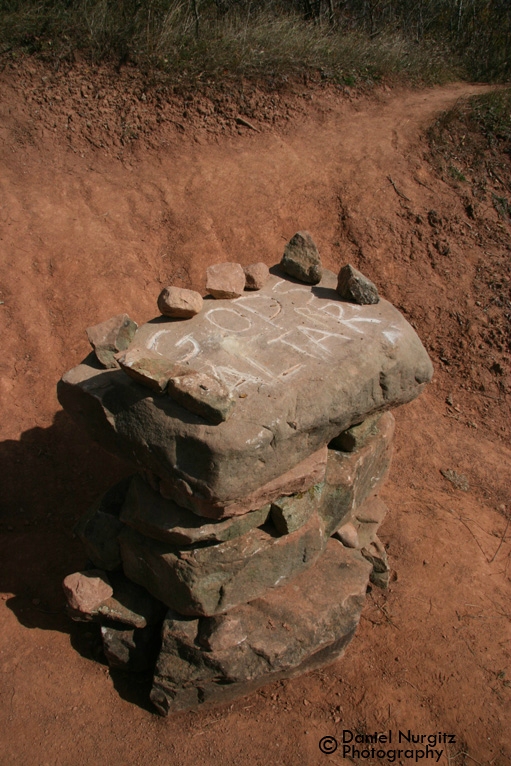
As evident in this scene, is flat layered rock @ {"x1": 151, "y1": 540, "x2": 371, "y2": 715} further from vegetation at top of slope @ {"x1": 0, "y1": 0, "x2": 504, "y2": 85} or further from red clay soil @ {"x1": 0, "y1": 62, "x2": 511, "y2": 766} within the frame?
vegetation at top of slope @ {"x1": 0, "y1": 0, "x2": 504, "y2": 85}

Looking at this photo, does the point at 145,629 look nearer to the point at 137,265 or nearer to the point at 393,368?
the point at 393,368

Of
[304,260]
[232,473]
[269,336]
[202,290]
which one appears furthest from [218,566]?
[202,290]

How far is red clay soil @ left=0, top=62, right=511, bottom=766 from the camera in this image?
3.61 meters

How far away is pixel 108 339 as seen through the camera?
3344 millimetres

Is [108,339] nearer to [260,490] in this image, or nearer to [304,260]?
[260,490]

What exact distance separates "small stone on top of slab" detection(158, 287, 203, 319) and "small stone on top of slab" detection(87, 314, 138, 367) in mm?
302

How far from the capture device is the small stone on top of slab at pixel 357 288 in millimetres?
3924

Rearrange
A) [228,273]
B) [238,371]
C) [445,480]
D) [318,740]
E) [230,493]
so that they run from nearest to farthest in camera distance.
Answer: [230,493] < [238,371] < [318,740] < [228,273] < [445,480]

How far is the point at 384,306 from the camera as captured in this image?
13.2 feet

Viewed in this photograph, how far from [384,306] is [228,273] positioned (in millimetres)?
1012

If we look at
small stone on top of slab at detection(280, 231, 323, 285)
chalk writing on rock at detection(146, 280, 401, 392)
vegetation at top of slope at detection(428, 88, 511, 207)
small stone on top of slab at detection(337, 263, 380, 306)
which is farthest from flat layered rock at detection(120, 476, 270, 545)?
vegetation at top of slope at detection(428, 88, 511, 207)

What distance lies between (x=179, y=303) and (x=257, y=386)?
77 centimetres

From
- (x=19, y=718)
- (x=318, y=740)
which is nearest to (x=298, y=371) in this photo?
(x=318, y=740)

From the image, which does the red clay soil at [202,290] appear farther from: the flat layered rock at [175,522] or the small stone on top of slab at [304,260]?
the small stone on top of slab at [304,260]
